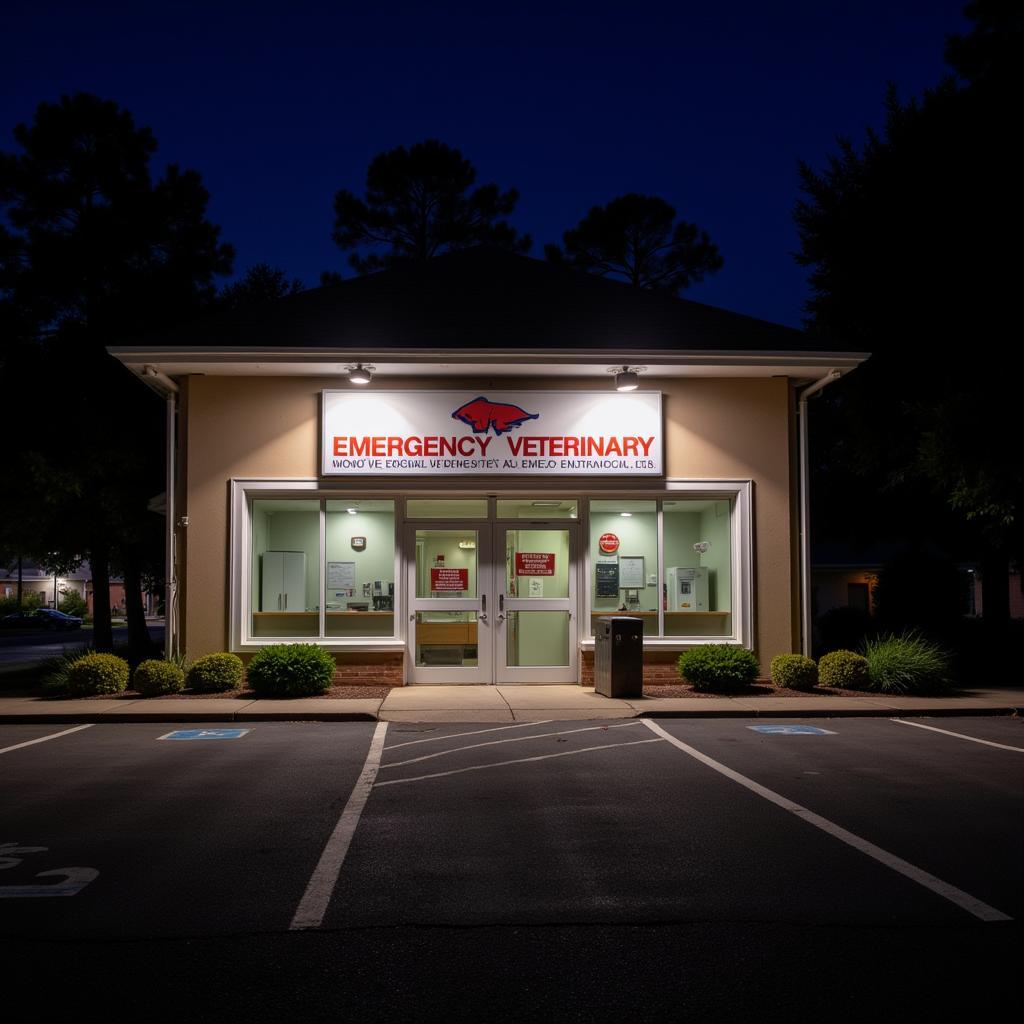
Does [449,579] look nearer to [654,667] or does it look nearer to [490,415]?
[490,415]

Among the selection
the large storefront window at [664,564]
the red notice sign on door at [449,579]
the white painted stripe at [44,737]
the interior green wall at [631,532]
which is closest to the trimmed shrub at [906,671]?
the large storefront window at [664,564]

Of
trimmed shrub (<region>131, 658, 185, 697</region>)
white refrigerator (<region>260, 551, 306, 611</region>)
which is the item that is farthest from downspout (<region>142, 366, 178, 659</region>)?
white refrigerator (<region>260, 551, 306, 611</region>)

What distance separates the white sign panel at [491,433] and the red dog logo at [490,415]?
2cm

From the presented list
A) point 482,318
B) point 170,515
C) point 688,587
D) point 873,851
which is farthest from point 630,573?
point 873,851

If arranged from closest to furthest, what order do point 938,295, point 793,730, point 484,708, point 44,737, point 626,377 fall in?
point 44,737
point 793,730
point 484,708
point 626,377
point 938,295

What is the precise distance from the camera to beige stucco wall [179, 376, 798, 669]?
53.2 ft

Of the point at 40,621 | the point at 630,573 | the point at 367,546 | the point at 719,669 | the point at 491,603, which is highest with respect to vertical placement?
the point at 367,546

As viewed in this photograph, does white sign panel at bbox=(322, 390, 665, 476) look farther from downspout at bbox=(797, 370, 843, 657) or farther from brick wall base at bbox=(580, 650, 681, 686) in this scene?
brick wall base at bbox=(580, 650, 681, 686)

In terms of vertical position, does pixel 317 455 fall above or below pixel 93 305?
below

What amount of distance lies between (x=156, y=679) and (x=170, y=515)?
113 inches

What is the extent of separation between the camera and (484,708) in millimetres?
13922

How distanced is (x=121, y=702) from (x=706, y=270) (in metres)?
27.8

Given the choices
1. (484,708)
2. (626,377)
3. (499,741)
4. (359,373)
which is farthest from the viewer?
(626,377)

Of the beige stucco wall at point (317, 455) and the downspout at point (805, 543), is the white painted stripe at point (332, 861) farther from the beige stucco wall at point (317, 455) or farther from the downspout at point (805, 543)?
the downspout at point (805, 543)
